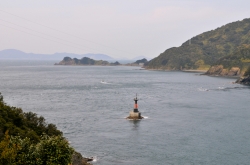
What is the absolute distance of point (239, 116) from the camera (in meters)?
75.1

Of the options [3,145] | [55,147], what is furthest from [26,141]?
[3,145]

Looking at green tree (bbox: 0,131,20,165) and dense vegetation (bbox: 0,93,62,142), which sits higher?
green tree (bbox: 0,131,20,165)

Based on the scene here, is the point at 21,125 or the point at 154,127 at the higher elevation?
the point at 21,125

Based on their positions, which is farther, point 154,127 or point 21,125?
point 154,127

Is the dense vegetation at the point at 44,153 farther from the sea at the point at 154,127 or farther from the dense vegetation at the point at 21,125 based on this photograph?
the sea at the point at 154,127

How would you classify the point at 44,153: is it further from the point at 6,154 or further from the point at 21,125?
the point at 21,125

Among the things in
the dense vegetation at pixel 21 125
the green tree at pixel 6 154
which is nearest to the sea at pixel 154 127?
the dense vegetation at pixel 21 125

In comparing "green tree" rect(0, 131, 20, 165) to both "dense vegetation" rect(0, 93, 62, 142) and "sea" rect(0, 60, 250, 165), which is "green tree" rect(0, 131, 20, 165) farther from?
"sea" rect(0, 60, 250, 165)

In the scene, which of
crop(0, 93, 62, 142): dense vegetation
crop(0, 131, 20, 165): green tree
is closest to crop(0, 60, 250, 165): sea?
crop(0, 93, 62, 142): dense vegetation

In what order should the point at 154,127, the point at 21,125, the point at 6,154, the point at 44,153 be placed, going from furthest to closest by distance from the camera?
1. the point at 154,127
2. the point at 21,125
3. the point at 44,153
4. the point at 6,154

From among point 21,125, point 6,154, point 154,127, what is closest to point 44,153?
point 6,154

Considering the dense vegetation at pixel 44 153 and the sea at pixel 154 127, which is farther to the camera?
the sea at pixel 154 127

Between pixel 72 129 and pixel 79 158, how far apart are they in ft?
75.8

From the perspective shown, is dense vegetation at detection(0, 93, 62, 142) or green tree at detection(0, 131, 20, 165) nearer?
green tree at detection(0, 131, 20, 165)
